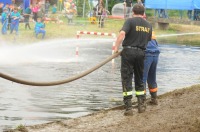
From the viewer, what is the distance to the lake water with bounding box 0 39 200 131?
10.4 metres

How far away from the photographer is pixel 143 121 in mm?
8891

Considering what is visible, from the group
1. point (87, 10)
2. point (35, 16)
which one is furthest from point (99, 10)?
point (35, 16)

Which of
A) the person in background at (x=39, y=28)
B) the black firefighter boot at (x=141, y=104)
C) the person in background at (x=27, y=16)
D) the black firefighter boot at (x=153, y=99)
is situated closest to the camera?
the black firefighter boot at (x=141, y=104)

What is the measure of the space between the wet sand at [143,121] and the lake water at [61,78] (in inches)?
24.2

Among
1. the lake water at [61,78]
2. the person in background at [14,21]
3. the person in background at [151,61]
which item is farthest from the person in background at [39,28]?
the person in background at [151,61]

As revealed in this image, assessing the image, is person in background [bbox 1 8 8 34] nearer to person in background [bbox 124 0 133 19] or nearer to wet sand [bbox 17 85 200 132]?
person in background [bbox 124 0 133 19]

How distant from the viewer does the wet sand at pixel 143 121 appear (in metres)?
8.17

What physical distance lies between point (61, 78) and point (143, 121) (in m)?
7.26

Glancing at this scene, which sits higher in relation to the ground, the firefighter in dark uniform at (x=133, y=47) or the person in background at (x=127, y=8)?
the firefighter in dark uniform at (x=133, y=47)

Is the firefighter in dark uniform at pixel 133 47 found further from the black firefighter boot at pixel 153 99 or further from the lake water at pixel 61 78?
the lake water at pixel 61 78

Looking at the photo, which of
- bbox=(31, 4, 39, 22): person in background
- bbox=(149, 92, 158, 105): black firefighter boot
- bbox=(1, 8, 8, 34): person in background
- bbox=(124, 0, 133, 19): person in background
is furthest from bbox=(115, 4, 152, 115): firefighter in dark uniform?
bbox=(124, 0, 133, 19): person in background

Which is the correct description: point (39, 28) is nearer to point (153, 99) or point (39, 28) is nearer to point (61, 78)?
point (61, 78)

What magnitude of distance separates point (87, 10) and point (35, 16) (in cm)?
931

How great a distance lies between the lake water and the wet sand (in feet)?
2.02
